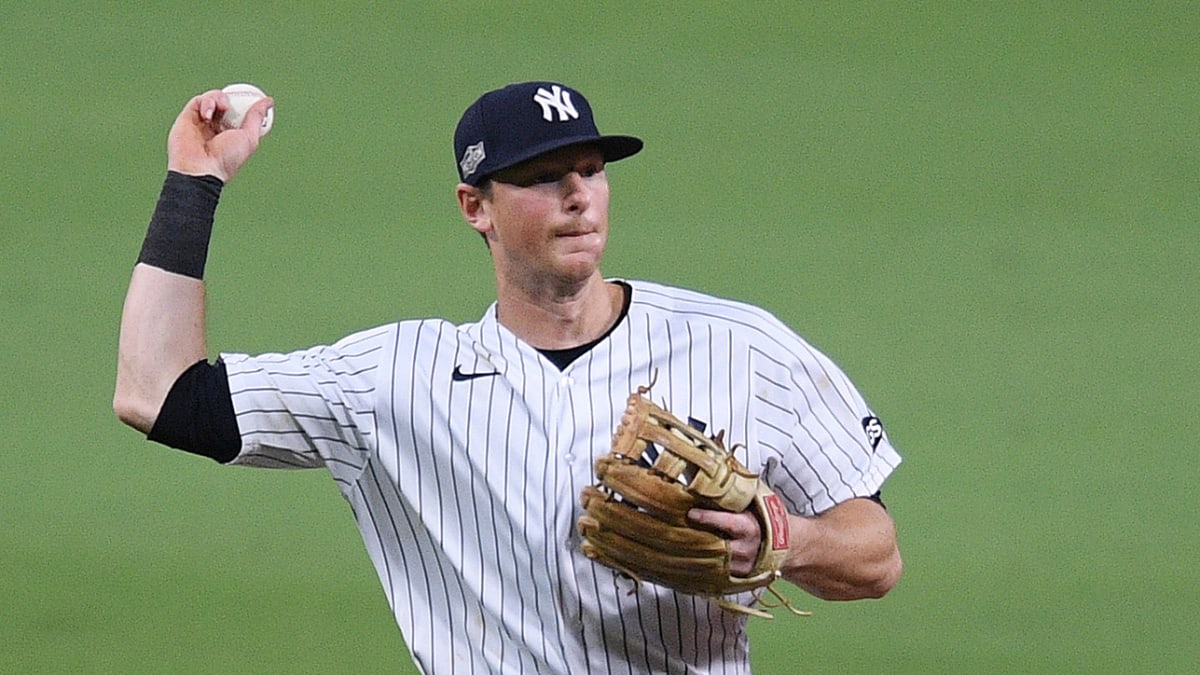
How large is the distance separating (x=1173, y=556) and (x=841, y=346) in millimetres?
1329

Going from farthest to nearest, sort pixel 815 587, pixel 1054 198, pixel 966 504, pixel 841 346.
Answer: pixel 1054 198
pixel 841 346
pixel 966 504
pixel 815 587

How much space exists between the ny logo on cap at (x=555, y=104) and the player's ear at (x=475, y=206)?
0.66 feet

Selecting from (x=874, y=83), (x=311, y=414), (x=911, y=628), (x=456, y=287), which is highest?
(x=874, y=83)

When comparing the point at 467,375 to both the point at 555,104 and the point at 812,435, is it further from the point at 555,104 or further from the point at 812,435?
the point at 812,435

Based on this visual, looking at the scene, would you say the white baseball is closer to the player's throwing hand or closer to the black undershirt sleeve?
the player's throwing hand

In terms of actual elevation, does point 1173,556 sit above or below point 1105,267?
below

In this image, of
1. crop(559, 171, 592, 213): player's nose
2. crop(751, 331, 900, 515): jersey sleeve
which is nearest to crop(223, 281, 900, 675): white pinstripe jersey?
crop(751, 331, 900, 515): jersey sleeve

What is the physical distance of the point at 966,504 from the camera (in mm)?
6227

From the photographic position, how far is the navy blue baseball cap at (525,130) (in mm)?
3238

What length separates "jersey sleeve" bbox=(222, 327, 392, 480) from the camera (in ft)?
10.8

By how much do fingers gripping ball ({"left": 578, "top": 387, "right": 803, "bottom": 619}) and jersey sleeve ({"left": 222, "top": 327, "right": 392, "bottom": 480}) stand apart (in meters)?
0.55

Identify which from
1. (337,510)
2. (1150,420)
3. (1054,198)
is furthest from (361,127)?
(1150,420)

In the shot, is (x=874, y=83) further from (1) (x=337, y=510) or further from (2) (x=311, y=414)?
(2) (x=311, y=414)

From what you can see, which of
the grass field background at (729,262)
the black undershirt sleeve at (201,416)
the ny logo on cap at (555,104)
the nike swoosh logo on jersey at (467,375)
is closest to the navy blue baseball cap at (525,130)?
the ny logo on cap at (555,104)
